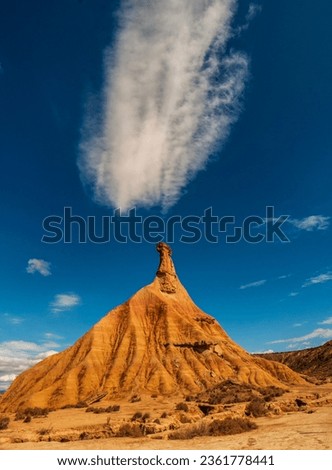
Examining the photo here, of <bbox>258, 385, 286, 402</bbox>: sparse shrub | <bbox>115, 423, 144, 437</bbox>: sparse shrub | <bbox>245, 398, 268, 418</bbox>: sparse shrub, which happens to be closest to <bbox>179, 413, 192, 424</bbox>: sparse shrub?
<bbox>245, 398, 268, 418</bbox>: sparse shrub

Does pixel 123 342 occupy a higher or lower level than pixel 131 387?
higher

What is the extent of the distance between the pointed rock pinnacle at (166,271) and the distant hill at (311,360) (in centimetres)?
5054

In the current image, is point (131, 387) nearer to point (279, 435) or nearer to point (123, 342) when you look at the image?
point (123, 342)

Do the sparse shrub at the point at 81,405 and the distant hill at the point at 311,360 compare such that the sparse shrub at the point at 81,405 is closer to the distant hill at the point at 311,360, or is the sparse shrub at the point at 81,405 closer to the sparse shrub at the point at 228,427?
the sparse shrub at the point at 228,427

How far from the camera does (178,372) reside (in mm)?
46781

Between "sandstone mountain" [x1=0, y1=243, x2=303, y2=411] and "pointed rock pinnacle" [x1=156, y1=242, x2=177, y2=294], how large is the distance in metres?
2.60

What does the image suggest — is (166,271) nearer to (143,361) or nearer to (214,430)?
(143,361)

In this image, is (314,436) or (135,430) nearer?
(314,436)

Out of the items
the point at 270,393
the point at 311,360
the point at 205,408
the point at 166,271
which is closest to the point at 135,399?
the point at 270,393

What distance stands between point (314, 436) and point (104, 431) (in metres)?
7.91

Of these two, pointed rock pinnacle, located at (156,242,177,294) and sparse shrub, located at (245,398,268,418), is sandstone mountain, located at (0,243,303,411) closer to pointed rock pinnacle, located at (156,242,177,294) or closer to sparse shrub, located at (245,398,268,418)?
pointed rock pinnacle, located at (156,242,177,294)

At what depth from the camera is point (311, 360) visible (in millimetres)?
108125
